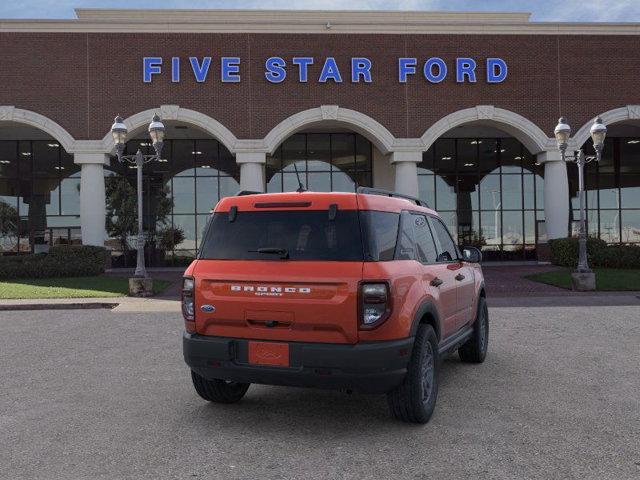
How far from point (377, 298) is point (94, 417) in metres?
2.86

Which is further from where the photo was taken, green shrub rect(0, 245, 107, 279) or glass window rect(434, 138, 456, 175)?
glass window rect(434, 138, 456, 175)

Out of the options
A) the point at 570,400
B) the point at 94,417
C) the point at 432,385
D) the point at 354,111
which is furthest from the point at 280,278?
the point at 354,111

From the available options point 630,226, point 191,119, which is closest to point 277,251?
point 191,119

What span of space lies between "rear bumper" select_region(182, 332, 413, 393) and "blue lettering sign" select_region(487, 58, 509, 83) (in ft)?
70.0

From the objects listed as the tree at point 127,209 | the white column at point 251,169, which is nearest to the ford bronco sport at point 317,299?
the white column at point 251,169

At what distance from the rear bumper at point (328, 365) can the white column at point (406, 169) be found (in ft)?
62.0

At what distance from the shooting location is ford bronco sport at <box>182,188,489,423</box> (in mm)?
4211

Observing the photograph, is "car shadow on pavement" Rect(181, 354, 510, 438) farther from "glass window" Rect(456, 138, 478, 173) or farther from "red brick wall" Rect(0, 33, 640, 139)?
"glass window" Rect(456, 138, 478, 173)

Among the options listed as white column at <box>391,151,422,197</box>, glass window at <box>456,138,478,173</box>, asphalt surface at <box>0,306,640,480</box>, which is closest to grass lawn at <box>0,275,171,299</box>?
asphalt surface at <box>0,306,640,480</box>

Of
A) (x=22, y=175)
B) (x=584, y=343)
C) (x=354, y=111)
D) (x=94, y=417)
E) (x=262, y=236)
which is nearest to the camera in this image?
(x=262, y=236)

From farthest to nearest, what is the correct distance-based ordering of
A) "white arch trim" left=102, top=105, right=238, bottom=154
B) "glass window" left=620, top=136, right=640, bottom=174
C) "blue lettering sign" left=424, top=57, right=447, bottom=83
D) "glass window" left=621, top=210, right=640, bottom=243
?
1. "glass window" left=620, top=136, right=640, bottom=174
2. "glass window" left=621, top=210, right=640, bottom=243
3. "blue lettering sign" left=424, top=57, right=447, bottom=83
4. "white arch trim" left=102, top=105, right=238, bottom=154

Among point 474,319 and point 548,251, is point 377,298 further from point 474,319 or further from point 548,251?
point 548,251

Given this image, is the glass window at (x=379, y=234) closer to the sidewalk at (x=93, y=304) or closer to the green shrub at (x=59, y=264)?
the sidewalk at (x=93, y=304)

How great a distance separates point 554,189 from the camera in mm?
23375
